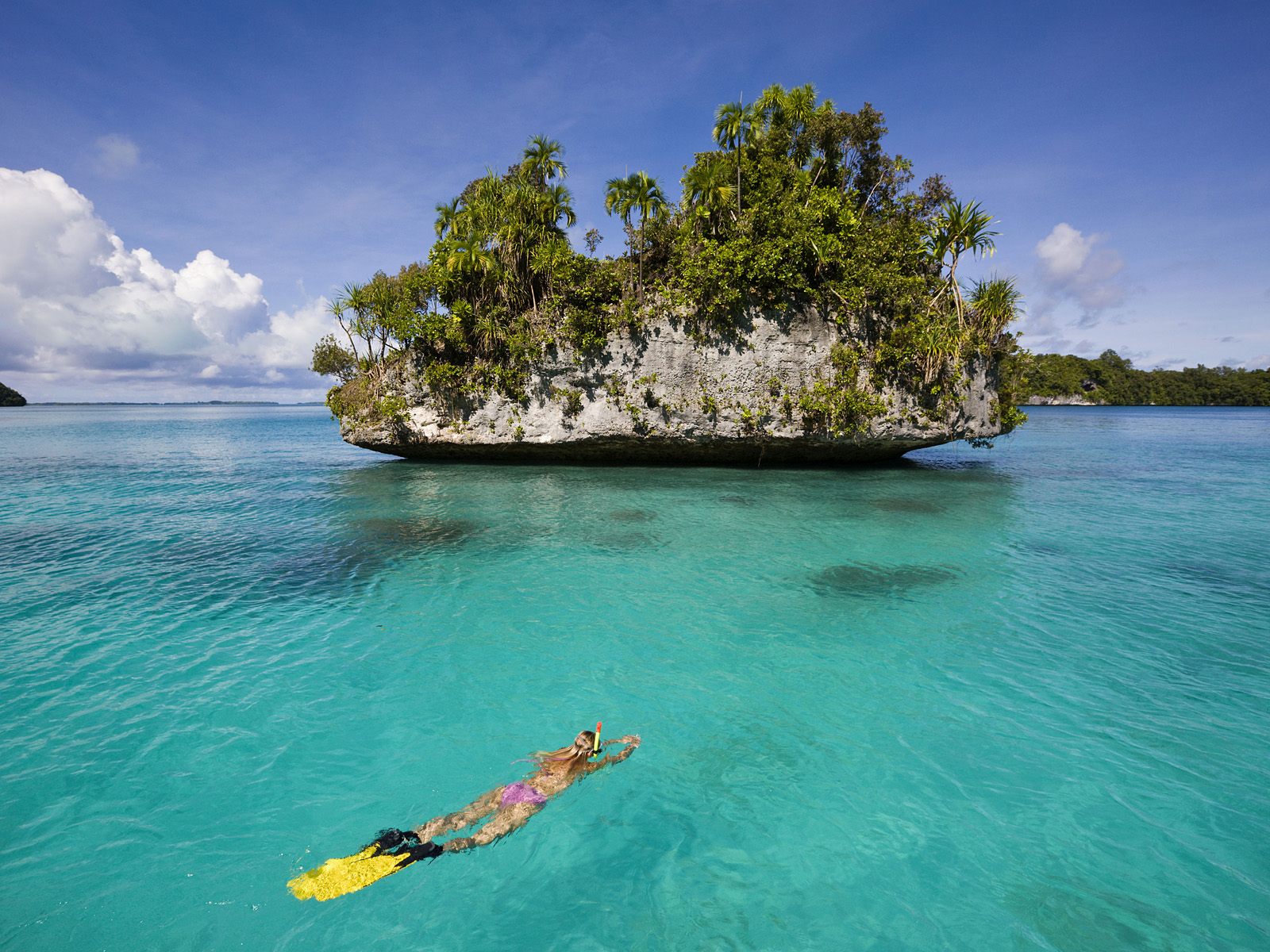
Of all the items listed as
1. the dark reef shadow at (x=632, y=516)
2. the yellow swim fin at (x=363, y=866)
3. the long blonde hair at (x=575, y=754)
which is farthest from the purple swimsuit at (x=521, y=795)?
the dark reef shadow at (x=632, y=516)

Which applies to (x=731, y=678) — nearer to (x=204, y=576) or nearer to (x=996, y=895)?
(x=996, y=895)

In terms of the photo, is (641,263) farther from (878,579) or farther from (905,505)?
(878,579)

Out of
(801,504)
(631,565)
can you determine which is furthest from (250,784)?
(801,504)

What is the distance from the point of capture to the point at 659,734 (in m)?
6.18

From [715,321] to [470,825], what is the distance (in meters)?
21.6

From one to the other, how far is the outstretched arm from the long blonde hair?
124 millimetres

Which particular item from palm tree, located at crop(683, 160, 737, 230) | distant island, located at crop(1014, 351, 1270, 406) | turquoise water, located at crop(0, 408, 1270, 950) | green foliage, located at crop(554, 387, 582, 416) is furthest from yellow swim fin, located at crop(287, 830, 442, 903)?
distant island, located at crop(1014, 351, 1270, 406)

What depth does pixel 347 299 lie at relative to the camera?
80.0 feet

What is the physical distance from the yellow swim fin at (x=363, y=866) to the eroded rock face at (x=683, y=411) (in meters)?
20.8

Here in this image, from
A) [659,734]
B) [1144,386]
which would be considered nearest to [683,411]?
[659,734]

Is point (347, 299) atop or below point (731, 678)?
atop

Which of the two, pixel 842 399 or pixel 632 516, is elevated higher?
pixel 842 399

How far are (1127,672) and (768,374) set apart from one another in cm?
1758

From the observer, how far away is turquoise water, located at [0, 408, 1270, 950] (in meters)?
4.09
